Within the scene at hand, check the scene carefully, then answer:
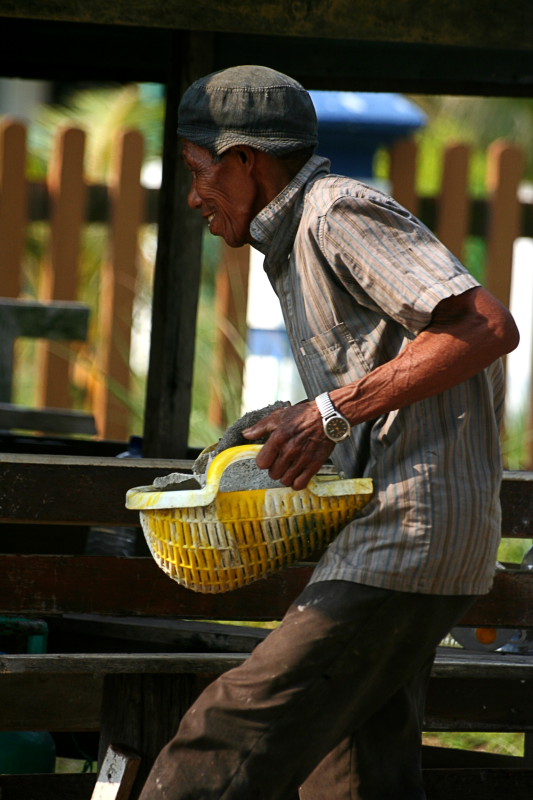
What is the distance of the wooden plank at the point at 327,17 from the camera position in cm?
354

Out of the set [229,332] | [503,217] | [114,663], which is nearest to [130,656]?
[114,663]

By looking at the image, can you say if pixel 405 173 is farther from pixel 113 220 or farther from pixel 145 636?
pixel 145 636

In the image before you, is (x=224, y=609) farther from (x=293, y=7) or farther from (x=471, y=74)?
(x=471, y=74)

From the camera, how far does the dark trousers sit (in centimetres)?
226

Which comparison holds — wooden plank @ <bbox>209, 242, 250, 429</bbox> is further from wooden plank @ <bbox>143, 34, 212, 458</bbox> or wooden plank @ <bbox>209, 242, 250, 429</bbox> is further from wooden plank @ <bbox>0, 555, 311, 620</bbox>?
wooden plank @ <bbox>0, 555, 311, 620</bbox>

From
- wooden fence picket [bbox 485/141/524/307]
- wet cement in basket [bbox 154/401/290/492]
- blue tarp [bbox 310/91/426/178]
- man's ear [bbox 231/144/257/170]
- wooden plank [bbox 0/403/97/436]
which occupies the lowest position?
wooden plank [bbox 0/403/97/436]

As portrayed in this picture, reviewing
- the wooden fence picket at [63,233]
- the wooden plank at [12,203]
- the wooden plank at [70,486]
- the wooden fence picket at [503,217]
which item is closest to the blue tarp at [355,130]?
the wooden fence picket at [503,217]

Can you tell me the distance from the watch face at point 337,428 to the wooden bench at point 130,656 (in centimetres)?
98

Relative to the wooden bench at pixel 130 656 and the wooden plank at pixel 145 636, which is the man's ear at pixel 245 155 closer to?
the wooden bench at pixel 130 656

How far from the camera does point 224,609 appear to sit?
10.3 feet

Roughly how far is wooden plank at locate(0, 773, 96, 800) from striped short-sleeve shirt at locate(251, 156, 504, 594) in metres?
1.27

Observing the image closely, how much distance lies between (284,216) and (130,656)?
4.01 feet

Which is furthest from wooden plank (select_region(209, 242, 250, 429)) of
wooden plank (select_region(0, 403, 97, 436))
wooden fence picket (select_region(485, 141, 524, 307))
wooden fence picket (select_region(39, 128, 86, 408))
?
wooden fence picket (select_region(485, 141, 524, 307))

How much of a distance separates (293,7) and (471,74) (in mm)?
1368
